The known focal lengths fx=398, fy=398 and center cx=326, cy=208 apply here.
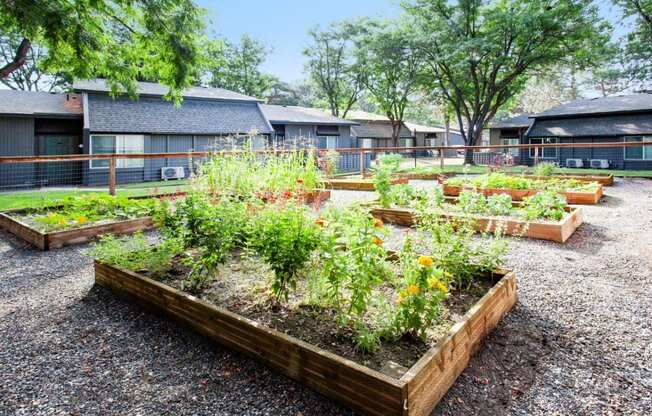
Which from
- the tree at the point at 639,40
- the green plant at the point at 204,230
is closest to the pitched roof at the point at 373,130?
the tree at the point at 639,40

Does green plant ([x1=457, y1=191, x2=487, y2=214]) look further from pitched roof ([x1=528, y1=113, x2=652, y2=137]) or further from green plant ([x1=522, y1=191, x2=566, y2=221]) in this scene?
pitched roof ([x1=528, y1=113, x2=652, y2=137])

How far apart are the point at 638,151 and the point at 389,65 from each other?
1207 centimetres

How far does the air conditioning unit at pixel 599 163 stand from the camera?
17.3m

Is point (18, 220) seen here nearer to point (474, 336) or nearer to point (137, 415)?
point (137, 415)

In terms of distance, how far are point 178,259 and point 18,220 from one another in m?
3.14

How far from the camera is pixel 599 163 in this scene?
17422mm

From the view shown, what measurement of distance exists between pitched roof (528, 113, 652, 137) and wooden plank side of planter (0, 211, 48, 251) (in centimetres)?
1969

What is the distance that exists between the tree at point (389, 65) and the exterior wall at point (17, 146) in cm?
1591

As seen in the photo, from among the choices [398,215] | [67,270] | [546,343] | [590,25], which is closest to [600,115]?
[590,25]

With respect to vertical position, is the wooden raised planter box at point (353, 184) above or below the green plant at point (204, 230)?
above

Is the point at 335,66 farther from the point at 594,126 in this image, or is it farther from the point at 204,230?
the point at 204,230

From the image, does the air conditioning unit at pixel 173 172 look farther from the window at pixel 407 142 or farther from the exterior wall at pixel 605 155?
the window at pixel 407 142

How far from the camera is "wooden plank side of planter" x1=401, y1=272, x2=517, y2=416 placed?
5.00 ft

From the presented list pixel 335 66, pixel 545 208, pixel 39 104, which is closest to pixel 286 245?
pixel 545 208
